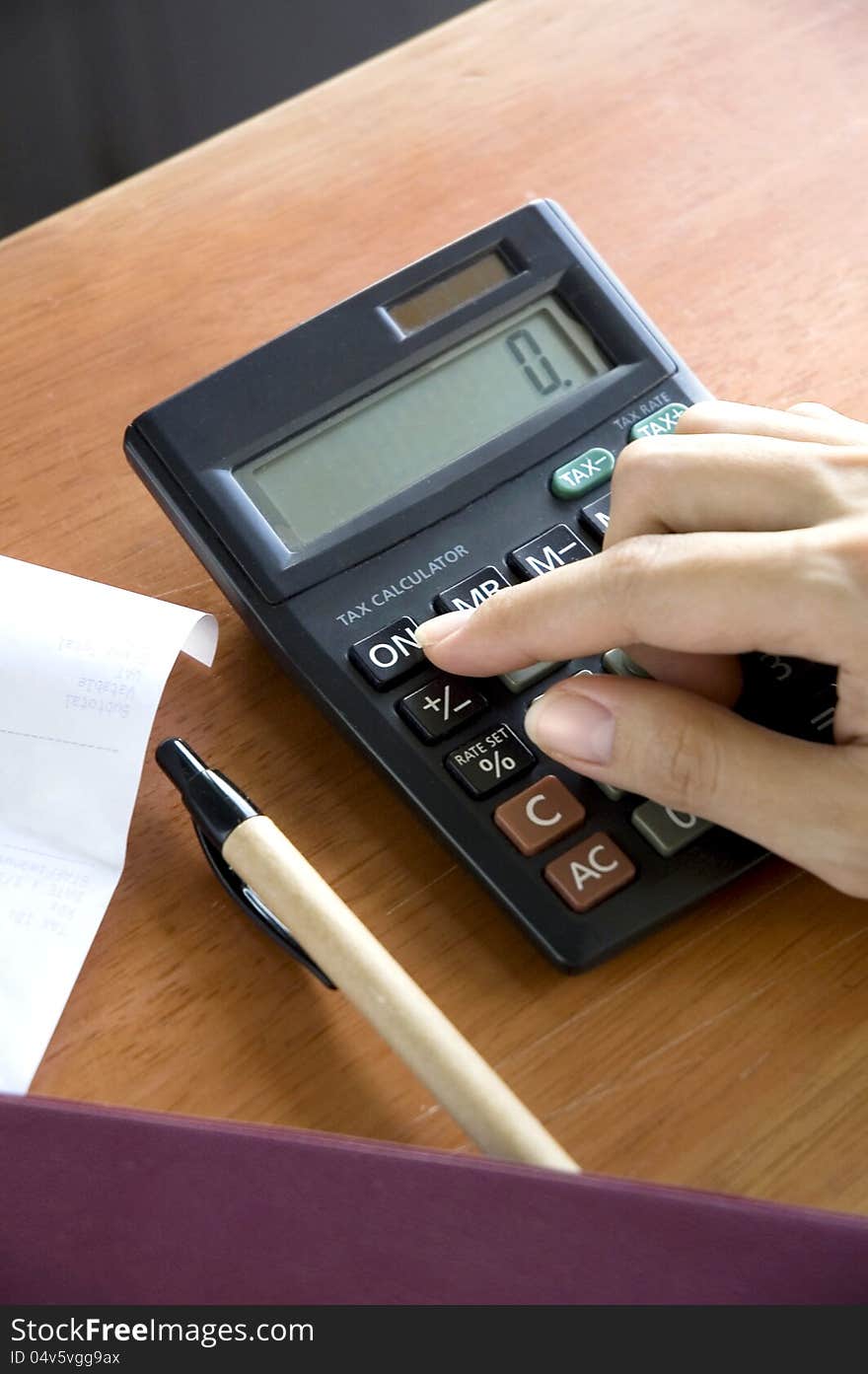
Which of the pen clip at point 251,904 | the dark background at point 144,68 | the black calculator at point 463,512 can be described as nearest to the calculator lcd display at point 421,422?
the black calculator at point 463,512

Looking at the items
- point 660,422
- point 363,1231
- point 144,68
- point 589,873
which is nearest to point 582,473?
point 660,422

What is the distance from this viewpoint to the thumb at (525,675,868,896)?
15.6 inches

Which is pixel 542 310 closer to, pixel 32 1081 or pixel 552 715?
pixel 552 715

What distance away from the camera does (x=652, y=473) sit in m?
0.43

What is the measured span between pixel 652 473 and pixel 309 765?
0.14 metres

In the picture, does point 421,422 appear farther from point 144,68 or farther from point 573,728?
point 144,68

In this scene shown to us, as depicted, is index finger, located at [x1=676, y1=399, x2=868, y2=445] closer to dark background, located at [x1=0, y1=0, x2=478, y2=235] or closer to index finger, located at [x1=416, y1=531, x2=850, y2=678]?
index finger, located at [x1=416, y1=531, x2=850, y2=678]

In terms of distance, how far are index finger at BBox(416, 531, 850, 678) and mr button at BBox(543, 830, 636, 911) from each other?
0.06m

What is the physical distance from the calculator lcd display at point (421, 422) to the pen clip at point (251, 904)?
10 centimetres

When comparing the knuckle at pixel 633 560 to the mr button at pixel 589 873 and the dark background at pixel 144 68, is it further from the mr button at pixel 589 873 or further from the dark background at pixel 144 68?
the dark background at pixel 144 68

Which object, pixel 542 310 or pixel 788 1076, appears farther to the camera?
pixel 542 310

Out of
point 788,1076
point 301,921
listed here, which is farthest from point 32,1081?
point 788,1076

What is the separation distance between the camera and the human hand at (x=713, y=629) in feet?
1.29

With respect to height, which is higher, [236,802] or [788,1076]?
[236,802]
